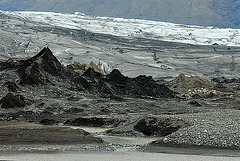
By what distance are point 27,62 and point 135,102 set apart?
12.8 m

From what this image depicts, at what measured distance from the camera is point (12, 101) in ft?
142

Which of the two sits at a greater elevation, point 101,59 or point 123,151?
point 101,59

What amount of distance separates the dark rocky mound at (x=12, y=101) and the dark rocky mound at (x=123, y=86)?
1319cm

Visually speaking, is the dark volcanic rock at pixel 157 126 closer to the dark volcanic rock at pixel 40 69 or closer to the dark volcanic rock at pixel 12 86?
the dark volcanic rock at pixel 12 86

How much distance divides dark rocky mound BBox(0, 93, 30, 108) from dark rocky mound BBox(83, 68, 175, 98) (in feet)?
43.3

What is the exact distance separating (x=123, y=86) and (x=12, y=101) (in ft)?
59.8

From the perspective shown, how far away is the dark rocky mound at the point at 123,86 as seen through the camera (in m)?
57.2

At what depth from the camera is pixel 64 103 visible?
46.7 m

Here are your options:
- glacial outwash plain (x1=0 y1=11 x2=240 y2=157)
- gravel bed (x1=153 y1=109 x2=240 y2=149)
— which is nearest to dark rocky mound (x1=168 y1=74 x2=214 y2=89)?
glacial outwash plain (x1=0 y1=11 x2=240 y2=157)

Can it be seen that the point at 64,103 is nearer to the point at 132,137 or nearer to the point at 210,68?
the point at 132,137

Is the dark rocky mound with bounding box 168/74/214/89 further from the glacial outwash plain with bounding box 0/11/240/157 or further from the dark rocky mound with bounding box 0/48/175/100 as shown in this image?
the dark rocky mound with bounding box 0/48/175/100

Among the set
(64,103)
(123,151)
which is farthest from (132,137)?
(64,103)

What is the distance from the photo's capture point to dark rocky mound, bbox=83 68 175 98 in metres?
57.2

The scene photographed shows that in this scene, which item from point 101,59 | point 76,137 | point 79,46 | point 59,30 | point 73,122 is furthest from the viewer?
point 59,30
